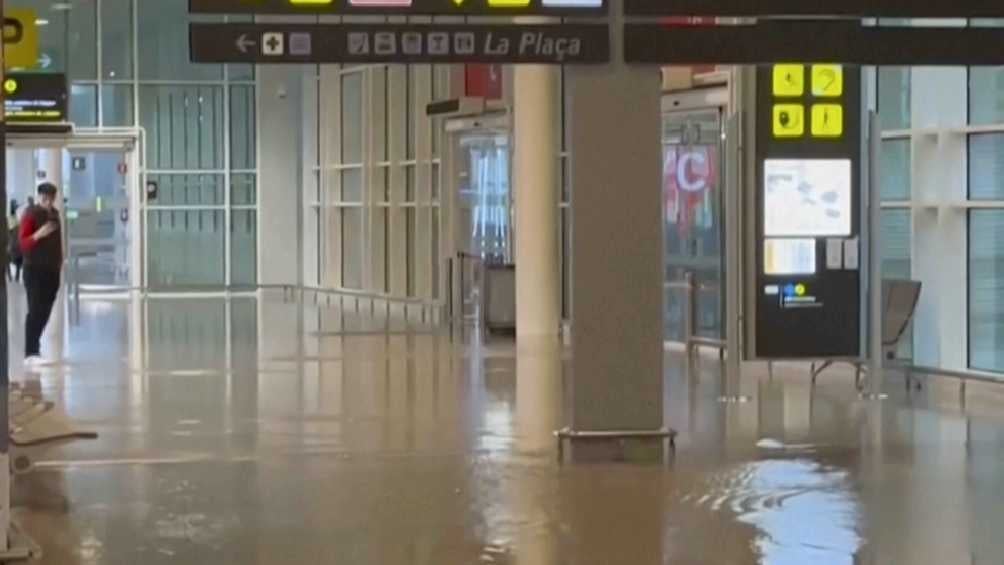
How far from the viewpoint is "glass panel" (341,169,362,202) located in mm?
37594

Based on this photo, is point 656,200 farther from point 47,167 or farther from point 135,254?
point 135,254

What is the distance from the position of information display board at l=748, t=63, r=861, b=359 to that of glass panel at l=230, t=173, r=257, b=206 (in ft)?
91.0

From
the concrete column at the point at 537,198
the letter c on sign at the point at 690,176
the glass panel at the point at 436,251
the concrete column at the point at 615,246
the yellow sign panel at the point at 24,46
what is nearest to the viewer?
the concrete column at the point at 615,246

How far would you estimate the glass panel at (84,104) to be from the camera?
137 ft

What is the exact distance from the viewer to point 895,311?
17406mm

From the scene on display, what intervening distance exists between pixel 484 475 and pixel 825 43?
342 cm

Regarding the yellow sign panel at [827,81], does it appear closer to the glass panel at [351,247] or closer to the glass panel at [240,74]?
the glass panel at [351,247]

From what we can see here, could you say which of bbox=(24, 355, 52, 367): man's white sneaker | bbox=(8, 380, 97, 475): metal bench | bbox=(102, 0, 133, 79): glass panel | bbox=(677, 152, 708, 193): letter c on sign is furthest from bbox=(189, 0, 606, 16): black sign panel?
bbox=(102, 0, 133, 79): glass panel

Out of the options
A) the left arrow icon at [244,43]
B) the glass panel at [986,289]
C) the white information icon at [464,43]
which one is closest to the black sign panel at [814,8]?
the white information icon at [464,43]

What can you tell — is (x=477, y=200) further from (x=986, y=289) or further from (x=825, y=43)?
(x=825, y=43)

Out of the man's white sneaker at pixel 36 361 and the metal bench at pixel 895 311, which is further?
the man's white sneaker at pixel 36 361

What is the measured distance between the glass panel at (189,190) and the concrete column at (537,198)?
19.6 meters

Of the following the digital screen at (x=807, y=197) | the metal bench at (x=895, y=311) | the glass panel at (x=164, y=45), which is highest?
the glass panel at (x=164, y=45)

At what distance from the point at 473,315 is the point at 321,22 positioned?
16389 mm
